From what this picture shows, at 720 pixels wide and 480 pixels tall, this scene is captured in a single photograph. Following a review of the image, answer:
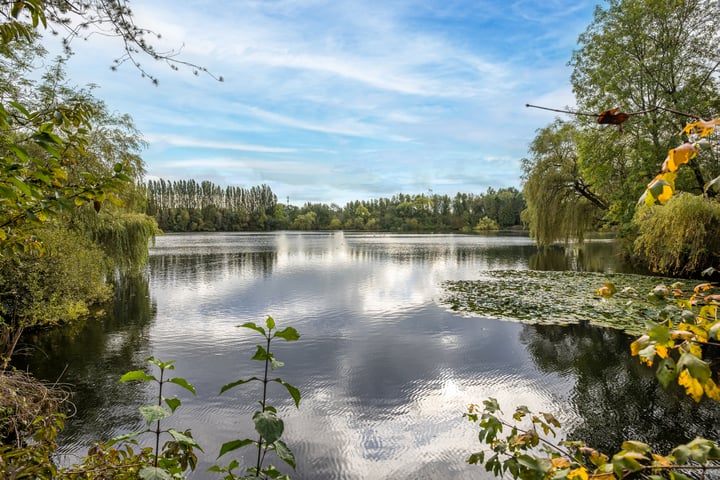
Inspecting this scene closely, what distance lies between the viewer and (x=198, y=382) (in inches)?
226

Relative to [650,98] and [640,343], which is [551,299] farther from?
[640,343]

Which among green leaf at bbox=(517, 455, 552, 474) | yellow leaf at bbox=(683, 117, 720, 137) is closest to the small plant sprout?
green leaf at bbox=(517, 455, 552, 474)

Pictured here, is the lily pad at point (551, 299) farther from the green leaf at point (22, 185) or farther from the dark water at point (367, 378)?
the green leaf at point (22, 185)

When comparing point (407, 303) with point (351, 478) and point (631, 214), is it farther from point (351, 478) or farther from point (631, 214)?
point (631, 214)

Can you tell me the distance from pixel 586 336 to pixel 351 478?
20.0ft

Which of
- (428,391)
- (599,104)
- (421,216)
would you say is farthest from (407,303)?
(421,216)

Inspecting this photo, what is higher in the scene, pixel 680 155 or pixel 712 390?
pixel 680 155

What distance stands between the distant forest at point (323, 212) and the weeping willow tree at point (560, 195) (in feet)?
179

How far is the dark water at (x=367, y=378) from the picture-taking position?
4168 mm

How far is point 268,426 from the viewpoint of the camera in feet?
4.50

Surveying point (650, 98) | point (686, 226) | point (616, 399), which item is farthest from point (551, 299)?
point (650, 98)

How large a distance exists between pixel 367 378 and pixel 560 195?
15.6 meters

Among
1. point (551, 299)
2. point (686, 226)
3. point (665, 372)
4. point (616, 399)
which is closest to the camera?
point (665, 372)

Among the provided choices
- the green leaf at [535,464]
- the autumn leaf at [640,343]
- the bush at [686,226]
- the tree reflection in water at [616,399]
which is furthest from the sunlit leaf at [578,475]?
the bush at [686,226]
